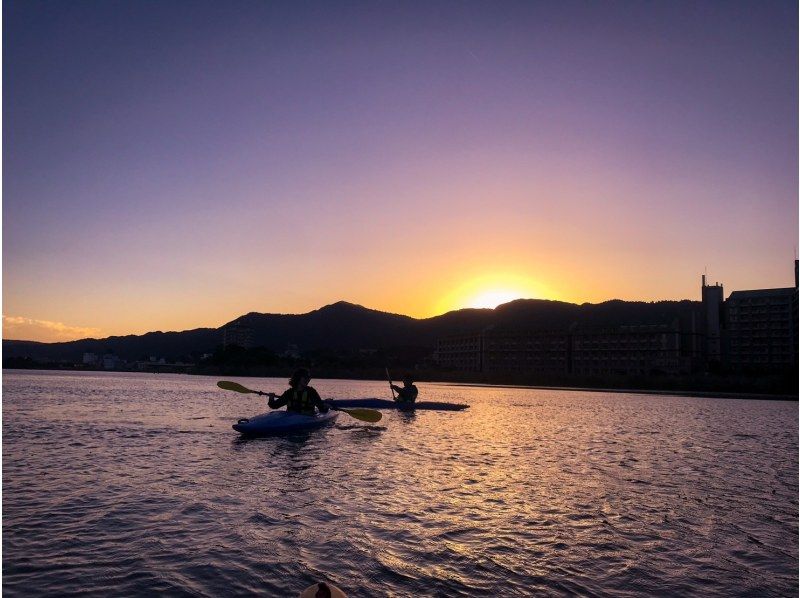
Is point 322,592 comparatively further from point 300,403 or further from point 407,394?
point 407,394

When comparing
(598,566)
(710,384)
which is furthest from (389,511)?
(710,384)

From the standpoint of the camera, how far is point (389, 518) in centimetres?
1146

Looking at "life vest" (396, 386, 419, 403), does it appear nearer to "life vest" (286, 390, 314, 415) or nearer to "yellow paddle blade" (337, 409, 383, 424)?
"yellow paddle blade" (337, 409, 383, 424)

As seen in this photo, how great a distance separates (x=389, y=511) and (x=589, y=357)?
133110 mm

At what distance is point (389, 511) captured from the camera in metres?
12.0

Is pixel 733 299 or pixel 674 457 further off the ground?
pixel 733 299

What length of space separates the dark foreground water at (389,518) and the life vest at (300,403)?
1.82 m

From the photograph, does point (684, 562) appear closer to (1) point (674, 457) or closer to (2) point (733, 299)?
(1) point (674, 457)

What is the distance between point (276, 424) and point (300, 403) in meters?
1.89

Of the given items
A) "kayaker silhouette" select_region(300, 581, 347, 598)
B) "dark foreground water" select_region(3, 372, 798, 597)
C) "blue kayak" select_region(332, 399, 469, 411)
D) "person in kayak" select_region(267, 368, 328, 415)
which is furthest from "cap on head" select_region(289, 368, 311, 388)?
"kayaker silhouette" select_region(300, 581, 347, 598)

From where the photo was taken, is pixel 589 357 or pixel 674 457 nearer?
pixel 674 457

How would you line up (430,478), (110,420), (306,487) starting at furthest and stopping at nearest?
(110,420) → (430,478) → (306,487)

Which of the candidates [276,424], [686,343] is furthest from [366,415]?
[686,343]

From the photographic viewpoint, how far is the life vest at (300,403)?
24722 millimetres
